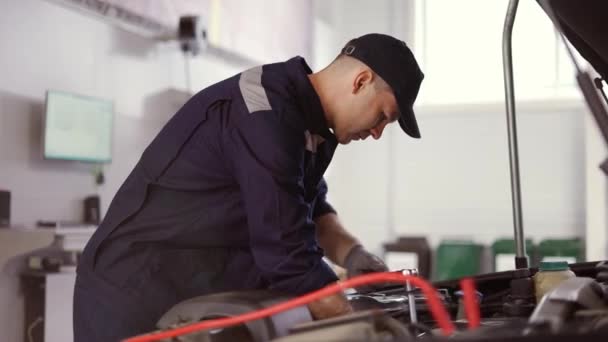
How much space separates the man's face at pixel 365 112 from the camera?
1.51 meters

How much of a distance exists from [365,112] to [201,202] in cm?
40

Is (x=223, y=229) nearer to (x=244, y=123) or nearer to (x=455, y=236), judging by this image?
(x=244, y=123)

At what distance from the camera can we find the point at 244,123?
1.34 metres

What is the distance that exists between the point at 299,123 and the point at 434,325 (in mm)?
432

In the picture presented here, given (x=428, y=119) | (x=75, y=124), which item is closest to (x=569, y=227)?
(x=428, y=119)

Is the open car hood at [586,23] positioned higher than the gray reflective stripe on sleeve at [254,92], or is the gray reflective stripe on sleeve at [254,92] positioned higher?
the open car hood at [586,23]

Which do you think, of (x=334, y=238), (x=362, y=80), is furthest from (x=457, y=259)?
(x=362, y=80)

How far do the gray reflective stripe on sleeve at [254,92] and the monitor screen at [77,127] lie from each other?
8.33ft

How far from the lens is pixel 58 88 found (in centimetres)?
386

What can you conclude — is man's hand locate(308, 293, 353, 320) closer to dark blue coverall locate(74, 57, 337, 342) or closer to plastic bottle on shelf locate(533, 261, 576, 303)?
dark blue coverall locate(74, 57, 337, 342)

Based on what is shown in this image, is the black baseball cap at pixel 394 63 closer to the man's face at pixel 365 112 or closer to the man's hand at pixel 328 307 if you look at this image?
the man's face at pixel 365 112

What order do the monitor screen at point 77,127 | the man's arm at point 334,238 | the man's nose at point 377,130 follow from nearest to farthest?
the man's nose at point 377,130 → the man's arm at point 334,238 → the monitor screen at point 77,127

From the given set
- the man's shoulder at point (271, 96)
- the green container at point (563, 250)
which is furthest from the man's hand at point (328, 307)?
the green container at point (563, 250)

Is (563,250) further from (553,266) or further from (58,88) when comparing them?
(553,266)
